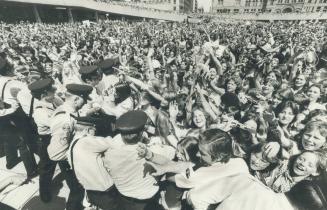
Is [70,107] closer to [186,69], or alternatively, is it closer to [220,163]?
[220,163]

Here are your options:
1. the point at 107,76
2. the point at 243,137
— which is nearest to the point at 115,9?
the point at 107,76

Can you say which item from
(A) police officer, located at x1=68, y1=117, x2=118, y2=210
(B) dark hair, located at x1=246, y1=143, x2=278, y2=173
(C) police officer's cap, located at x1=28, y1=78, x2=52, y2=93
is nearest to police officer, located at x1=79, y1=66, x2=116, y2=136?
(C) police officer's cap, located at x1=28, y1=78, x2=52, y2=93

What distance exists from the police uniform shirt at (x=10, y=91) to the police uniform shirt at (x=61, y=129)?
139 cm

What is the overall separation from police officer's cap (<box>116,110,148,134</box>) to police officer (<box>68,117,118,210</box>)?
11.1 inches

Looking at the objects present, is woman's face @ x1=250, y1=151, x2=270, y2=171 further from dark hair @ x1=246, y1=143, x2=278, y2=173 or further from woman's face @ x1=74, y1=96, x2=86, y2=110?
woman's face @ x1=74, y1=96, x2=86, y2=110

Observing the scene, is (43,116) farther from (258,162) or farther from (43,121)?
(258,162)

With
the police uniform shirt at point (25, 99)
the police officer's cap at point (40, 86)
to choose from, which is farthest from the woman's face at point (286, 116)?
the police uniform shirt at point (25, 99)

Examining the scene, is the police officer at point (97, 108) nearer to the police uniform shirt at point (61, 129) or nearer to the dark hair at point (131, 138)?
the police uniform shirt at point (61, 129)

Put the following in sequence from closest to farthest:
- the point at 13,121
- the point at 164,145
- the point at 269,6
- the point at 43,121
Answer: the point at 164,145 → the point at 43,121 → the point at 13,121 → the point at 269,6

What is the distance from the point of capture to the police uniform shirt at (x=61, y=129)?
3176 mm

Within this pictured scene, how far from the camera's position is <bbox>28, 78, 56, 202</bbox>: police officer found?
369cm

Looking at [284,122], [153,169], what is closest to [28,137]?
[153,169]

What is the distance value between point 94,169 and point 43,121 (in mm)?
1577

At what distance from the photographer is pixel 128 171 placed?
8.51 feet
